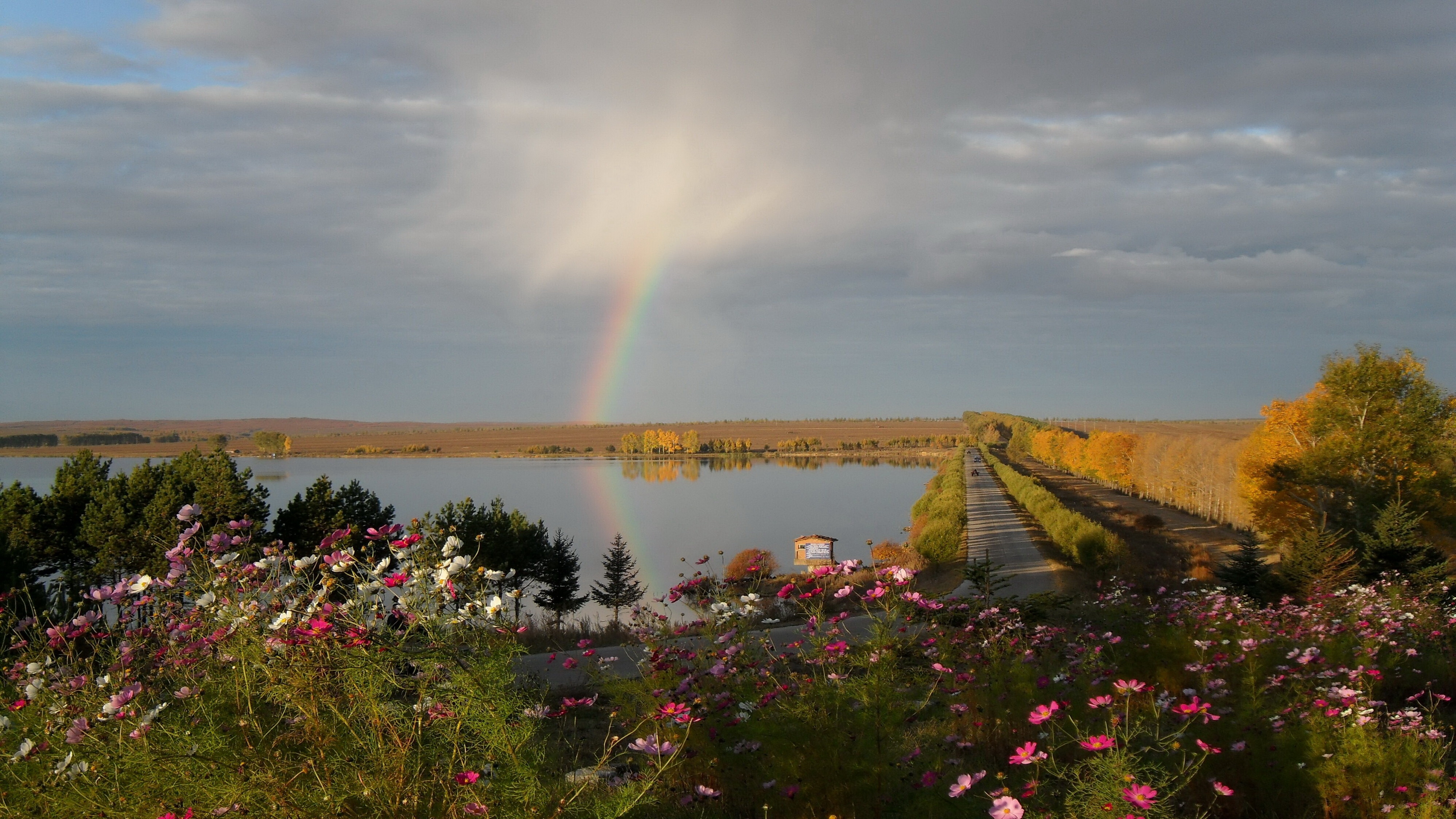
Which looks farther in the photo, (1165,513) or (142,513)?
(1165,513)

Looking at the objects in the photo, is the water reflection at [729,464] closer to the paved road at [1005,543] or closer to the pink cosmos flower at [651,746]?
the paved road at [1005,543]

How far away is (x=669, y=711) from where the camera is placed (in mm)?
2895

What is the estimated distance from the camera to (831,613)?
13.7m

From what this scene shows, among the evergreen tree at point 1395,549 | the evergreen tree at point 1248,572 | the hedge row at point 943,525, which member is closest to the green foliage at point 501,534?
the hedge row at point 943,525

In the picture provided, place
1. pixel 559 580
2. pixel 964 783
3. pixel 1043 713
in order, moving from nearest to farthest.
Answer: pixel 964 783 < pixel 1043 713 < pixel 559 580

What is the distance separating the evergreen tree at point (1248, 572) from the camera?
12766 mm

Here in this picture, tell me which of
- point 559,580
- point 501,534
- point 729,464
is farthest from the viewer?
point 729,464

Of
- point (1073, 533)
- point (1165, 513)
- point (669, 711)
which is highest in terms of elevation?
point (669, 711)

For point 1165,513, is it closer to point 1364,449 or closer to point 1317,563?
point 1364,449

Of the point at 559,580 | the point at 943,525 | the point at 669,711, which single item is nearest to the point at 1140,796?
the point at 669,711

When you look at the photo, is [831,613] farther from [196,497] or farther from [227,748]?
[196,497]

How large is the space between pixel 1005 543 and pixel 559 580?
1608 cm

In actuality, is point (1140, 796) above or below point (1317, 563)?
above

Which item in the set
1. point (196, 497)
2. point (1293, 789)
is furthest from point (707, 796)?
point (196, 497)
